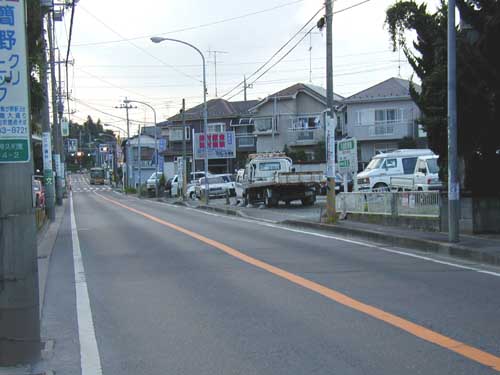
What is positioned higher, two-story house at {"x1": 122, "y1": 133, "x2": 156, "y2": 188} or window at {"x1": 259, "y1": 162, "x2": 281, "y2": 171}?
two-story house at {"x1": 122, "y1": 133, "x2": 156, "y2": 188}

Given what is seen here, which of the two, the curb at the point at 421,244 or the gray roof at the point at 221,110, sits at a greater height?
the gray roof at the point at 221,110

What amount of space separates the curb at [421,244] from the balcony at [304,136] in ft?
127

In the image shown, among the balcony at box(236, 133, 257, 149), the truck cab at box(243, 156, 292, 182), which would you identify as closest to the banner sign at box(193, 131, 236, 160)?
the truck cab at box(243, 156, 292, 182)

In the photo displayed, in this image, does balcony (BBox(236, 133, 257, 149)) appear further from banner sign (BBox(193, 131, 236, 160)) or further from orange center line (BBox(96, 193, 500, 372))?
orange center line (BBox(96, 193, 500, 372))

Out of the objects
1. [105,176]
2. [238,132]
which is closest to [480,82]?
[238,132]

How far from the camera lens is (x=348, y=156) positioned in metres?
18.9

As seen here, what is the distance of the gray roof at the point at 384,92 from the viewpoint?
158 feet

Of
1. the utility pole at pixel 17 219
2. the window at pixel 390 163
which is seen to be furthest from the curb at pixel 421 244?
the window at pixel 390 163

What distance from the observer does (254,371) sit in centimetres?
530

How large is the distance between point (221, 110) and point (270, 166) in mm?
40120

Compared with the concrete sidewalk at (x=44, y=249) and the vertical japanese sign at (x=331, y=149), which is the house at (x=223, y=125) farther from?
the vertical japanese sign at (x=331, y=149)

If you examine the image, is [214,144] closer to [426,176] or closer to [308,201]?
[308,201]

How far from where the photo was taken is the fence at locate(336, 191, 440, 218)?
15430 millimetres

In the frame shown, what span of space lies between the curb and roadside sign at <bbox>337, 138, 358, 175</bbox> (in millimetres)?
2051
